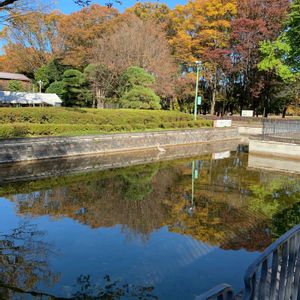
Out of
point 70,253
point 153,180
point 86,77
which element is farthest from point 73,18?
point 70,253

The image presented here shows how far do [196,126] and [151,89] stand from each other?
5420 mm

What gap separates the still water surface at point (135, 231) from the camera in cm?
556

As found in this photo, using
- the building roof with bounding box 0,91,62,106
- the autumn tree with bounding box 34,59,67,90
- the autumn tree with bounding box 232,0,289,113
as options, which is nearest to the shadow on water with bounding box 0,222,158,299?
the building roof with bounding box 0,91,62,106

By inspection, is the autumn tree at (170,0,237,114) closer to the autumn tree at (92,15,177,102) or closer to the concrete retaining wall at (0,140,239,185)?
the autumn tree at (92,15,177,102)

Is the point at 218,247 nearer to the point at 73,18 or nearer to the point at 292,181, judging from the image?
the point at 292,181

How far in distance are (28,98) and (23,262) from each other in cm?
2908

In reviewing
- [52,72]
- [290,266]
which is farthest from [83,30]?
[290,266]

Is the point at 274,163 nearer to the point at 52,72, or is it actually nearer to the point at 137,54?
the point at 137,54

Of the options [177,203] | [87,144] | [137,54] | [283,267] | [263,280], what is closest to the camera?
[263,280]

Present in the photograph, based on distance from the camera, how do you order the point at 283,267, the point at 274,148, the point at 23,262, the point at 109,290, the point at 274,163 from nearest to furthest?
the point at 283,267 → the point at 109,290 → the point at 23,262 → the point at 274,163 → the point at 274,148

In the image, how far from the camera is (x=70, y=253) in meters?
6.68

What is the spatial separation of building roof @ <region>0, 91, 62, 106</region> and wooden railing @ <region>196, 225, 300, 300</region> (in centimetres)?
3227

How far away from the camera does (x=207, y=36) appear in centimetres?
3750

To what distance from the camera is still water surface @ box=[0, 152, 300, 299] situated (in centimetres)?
556
